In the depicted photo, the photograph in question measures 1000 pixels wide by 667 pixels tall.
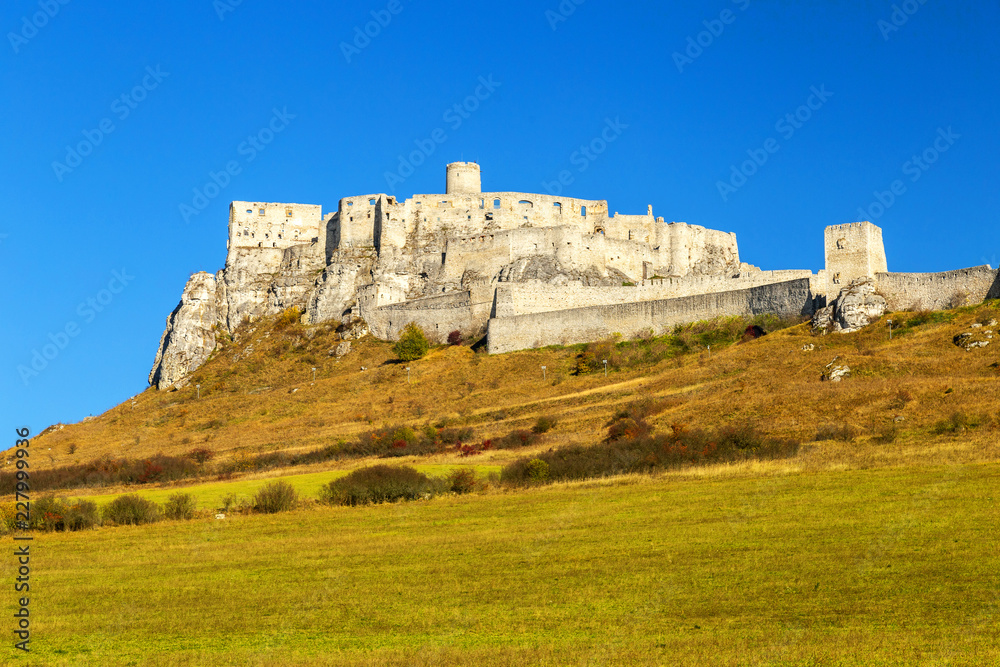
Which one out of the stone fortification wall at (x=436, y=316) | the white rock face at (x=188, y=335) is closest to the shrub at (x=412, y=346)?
the stone fortification wall at (x=436, y=316)

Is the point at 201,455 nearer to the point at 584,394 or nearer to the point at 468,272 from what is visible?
the point at 584,394

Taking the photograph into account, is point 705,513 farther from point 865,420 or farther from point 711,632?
point 865,420

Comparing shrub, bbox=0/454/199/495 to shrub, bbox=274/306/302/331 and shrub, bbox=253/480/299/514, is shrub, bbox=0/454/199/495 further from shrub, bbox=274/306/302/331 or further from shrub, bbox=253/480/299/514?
shrub, bbox=274/306/302/331

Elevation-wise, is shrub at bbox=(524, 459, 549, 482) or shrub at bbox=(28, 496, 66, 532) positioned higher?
shrub at bbox=(524, 459, 549, 482)

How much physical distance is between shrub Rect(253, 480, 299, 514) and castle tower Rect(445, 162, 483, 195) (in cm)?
4834

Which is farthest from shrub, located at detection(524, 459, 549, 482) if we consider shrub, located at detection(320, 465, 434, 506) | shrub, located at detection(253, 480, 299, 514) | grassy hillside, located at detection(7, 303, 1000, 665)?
shrub, located at detection(253, 480, 299, 514)

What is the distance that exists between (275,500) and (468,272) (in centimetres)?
4034

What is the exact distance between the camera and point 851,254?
44.5 m

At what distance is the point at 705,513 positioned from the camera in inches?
764

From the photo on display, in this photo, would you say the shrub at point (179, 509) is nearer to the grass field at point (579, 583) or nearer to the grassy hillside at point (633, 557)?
the grassy hillside at point (633, 557)

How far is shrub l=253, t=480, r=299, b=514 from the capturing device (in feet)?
83.6

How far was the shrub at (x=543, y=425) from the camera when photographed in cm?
3641

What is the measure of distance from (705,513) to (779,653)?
29.3 feet

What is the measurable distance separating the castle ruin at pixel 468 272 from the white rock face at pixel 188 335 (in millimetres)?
96
